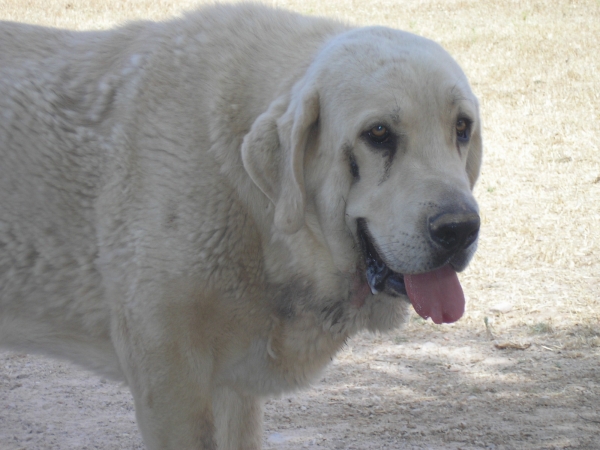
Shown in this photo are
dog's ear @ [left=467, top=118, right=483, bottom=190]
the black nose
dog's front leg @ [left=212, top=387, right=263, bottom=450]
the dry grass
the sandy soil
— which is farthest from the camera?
the dry grass

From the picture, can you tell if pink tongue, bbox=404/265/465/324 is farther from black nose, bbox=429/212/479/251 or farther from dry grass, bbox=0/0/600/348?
dry grass, bbox=0/0/600/348

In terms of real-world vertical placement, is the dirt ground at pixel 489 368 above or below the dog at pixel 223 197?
below

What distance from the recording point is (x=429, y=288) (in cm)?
287

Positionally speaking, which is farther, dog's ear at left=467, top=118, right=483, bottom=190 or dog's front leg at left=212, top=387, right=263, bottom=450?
dog's front leg at left=212, top=387, right=263, bottom=450

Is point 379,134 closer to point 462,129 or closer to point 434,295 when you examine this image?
point 462,129

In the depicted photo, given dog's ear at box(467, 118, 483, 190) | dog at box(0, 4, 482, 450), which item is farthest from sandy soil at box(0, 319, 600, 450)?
dog's ear at box(467, 118, 483, 190)

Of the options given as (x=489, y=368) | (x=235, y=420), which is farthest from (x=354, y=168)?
(x=489, y=368)

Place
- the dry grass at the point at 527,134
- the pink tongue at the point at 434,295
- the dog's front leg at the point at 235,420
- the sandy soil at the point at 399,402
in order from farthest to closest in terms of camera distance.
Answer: the dry grass at the point at 527,134
the sandy soil at the point at 399,402
the dog's front leg at the point at 235,420
the pink tongue at the point at 434,295

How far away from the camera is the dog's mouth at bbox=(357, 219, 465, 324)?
2857 mm

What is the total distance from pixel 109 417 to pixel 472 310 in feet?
8.58

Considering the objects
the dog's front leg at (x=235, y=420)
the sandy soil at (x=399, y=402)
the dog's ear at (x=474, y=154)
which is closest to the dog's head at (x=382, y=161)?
the dog's ear at (x=474, y=154)

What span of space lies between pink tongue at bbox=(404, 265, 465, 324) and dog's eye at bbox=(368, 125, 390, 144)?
1.70 feet

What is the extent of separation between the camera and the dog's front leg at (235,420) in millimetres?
3654

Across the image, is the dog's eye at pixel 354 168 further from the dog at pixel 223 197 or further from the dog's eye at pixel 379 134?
the dog's eye at pixel 379 134
